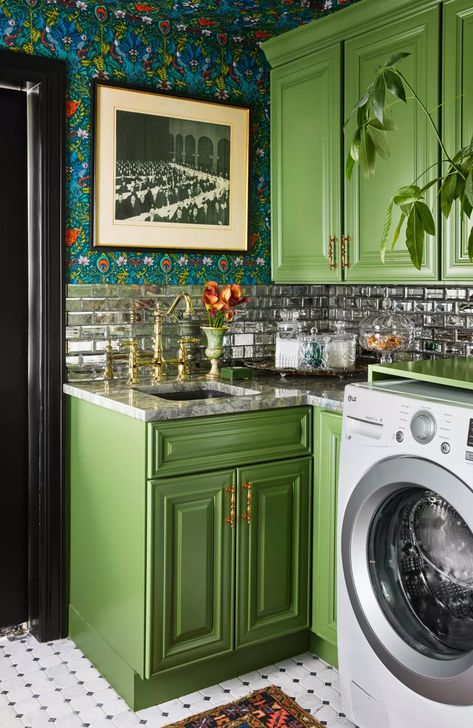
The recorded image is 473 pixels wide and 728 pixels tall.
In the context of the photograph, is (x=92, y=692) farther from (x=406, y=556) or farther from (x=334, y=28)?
(x=334, y=28)

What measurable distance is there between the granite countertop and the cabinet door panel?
229mm

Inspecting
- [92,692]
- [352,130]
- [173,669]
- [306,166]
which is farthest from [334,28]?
[92,692]

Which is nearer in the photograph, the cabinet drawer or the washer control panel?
the washer control panel

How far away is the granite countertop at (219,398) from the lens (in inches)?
98.7

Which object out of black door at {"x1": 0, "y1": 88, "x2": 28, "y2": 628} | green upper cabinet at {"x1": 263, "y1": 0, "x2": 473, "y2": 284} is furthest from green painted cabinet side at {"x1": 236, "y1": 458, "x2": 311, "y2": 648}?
black door at {"x1": 0, "y1": 88, "x2": 28, "y2": 628}

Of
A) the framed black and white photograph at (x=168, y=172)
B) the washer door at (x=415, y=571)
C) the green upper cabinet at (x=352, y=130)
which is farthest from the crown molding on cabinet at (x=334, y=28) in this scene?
the washer door at (x=415, y=571)

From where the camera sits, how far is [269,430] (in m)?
2.72

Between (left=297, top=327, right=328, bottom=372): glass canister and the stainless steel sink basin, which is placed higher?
(left=297, top=327, right=328, bottom=372): glass canister

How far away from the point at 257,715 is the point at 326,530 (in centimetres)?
66

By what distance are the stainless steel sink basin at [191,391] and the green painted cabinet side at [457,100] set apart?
0.93m

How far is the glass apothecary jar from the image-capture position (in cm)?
307

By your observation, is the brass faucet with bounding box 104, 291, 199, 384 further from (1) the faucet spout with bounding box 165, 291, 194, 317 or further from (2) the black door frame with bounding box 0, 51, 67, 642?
(2) the black door frame with bounding box 0, 51, 67, 642

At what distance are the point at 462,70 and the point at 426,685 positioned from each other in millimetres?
1931

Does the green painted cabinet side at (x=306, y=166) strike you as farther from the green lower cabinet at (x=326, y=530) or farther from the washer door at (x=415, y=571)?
the washer door at (x=415, y=571)
